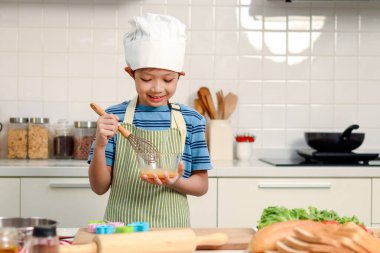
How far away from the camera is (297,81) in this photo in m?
3.42

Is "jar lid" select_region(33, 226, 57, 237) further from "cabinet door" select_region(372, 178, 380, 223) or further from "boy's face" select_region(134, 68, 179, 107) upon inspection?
"cabinet door" select_region(372, 178, 380, 223)

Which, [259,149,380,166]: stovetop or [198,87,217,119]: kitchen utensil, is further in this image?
[198,87,217,119]: kitchen utensil

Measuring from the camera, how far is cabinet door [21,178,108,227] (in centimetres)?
279

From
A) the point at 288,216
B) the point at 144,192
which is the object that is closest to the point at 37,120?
the point at 144,192

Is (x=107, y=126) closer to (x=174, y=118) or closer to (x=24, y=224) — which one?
Answer: (x=174, y=118)

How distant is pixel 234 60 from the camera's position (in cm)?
340

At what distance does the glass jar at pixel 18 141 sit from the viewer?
10.4ft

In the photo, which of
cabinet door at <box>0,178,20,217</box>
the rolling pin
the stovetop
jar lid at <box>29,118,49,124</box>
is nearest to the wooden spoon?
the stovetop

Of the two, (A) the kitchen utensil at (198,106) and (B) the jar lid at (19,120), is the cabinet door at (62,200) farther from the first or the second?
(A) the kitchen utensil at (198,106)

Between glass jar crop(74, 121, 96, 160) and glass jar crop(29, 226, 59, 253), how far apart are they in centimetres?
218

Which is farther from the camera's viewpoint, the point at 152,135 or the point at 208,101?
the point at 208,101

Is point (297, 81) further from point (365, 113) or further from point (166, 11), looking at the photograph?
point (166, 11)

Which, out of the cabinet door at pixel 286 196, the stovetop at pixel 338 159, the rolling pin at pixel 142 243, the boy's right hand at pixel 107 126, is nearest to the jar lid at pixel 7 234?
the rolling pin at pixel 142 243

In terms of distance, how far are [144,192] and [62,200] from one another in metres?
0.92
